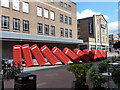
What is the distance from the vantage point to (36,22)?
28.5 m

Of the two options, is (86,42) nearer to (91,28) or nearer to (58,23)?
(91,28)

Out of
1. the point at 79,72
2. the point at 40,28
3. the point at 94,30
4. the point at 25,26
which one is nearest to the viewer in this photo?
the point at 79,72

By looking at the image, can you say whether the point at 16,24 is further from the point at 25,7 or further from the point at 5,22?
the point at 25,7

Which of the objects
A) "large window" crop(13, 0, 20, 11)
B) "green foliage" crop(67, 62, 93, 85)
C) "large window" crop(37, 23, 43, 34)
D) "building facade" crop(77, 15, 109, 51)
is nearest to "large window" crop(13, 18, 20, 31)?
"large window" crop(13, 0, 20, 11)

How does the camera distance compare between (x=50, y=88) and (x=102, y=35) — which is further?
(x=102, y=35)

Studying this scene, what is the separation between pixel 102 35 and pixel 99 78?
187 feet

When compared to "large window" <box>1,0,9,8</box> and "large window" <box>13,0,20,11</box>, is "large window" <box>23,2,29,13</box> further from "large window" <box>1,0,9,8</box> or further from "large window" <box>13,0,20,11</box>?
"large window" <box>1,0,9,8</box>

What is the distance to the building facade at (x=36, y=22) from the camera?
23078mm

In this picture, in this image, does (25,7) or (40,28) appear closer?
(25,7)

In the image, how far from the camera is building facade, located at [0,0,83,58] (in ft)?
75.7

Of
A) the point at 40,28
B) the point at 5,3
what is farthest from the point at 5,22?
the point at 40,28

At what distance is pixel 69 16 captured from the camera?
3853cm

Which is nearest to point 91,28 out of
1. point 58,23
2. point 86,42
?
point 86,42

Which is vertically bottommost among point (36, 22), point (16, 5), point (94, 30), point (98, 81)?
point (98, 81)
